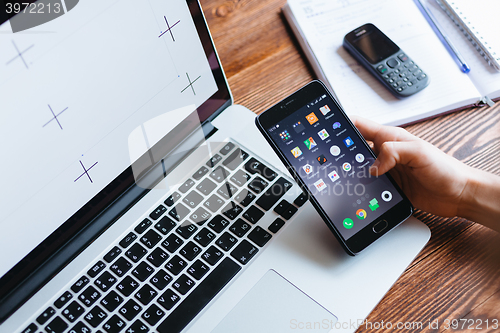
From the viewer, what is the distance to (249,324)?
1.52 ft

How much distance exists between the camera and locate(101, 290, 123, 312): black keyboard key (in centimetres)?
47

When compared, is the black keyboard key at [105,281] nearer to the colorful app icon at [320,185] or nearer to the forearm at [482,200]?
the colorful app icon at [320,185]

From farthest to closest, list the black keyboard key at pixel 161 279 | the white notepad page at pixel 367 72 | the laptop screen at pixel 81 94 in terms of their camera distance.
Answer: the white notepad page at pixel 367 72, the black keyboard key at pixel 161 279, the laptop screen at pixel 81 94

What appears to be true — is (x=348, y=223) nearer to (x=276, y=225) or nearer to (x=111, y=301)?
(x=276, y=225)

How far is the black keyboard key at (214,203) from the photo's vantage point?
531mm

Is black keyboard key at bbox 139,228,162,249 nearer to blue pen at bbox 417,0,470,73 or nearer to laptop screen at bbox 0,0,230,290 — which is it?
laptop screen at bbox 0,0,230,290

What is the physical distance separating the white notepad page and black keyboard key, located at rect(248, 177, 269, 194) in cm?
21

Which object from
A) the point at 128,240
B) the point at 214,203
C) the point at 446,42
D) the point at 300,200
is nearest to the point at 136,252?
the point at 128,240

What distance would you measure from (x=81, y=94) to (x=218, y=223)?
0.24 m

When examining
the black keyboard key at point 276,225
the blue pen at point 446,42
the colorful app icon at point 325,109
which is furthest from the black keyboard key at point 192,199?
the blue pen at point 446,42

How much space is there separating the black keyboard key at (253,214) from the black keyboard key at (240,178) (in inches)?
1.6

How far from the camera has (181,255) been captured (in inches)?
19.7

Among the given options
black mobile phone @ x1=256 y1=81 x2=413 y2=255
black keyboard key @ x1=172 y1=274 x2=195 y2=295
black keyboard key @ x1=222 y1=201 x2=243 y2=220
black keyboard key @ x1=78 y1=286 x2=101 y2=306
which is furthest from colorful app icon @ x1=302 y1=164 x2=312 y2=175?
black keyboard key @ x1=78 y1=286 x2=101 y2=306

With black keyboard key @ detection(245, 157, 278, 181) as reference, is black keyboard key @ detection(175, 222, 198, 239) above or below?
below
